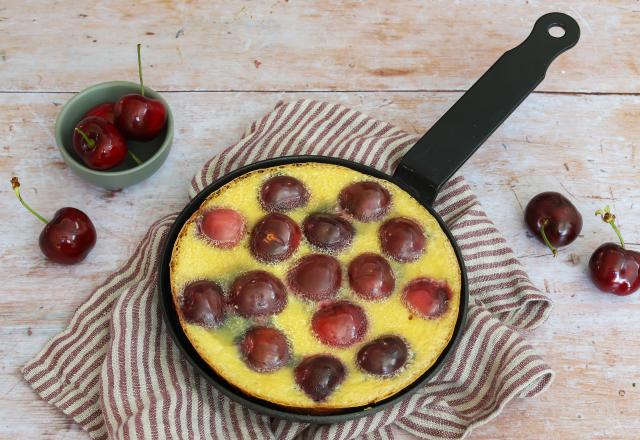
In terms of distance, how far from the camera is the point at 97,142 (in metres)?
1.37

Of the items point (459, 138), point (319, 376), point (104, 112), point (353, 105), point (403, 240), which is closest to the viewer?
point (319, 376)

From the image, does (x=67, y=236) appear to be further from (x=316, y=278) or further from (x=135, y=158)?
(x=316, y=278)

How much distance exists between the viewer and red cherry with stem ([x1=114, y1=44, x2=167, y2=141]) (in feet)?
4.58

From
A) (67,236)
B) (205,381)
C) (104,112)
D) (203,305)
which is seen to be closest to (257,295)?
(203,305)

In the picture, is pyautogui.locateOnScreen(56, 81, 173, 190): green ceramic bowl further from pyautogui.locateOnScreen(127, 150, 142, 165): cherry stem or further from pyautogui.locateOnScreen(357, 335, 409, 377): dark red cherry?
pyautogui.locateOnScreen(357, 335, 409, 377): dark red cherry

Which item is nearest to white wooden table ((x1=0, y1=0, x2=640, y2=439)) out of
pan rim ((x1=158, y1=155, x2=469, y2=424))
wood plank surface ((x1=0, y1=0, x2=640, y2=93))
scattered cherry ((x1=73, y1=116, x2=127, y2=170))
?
wood plank surface ((x1=0, y1=0, x2=640, y2=93))

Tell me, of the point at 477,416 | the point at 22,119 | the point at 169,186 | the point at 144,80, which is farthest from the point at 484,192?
the point at 22,119

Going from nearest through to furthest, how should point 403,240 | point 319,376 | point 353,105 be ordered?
1. point 319,376
2. point 403,240
3. point 353,105

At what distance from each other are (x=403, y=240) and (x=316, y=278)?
0.15 meters

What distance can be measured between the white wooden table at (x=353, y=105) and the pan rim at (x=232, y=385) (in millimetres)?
215

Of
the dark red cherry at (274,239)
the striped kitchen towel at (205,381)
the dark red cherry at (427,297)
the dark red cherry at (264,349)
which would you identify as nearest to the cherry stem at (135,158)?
the striped kitchen towel at (205,381)

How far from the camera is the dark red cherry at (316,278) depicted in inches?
46.4

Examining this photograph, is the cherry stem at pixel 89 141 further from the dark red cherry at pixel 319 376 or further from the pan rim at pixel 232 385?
the dark red cherry at pixel 319 376

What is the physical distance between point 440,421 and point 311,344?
0.92 ft
